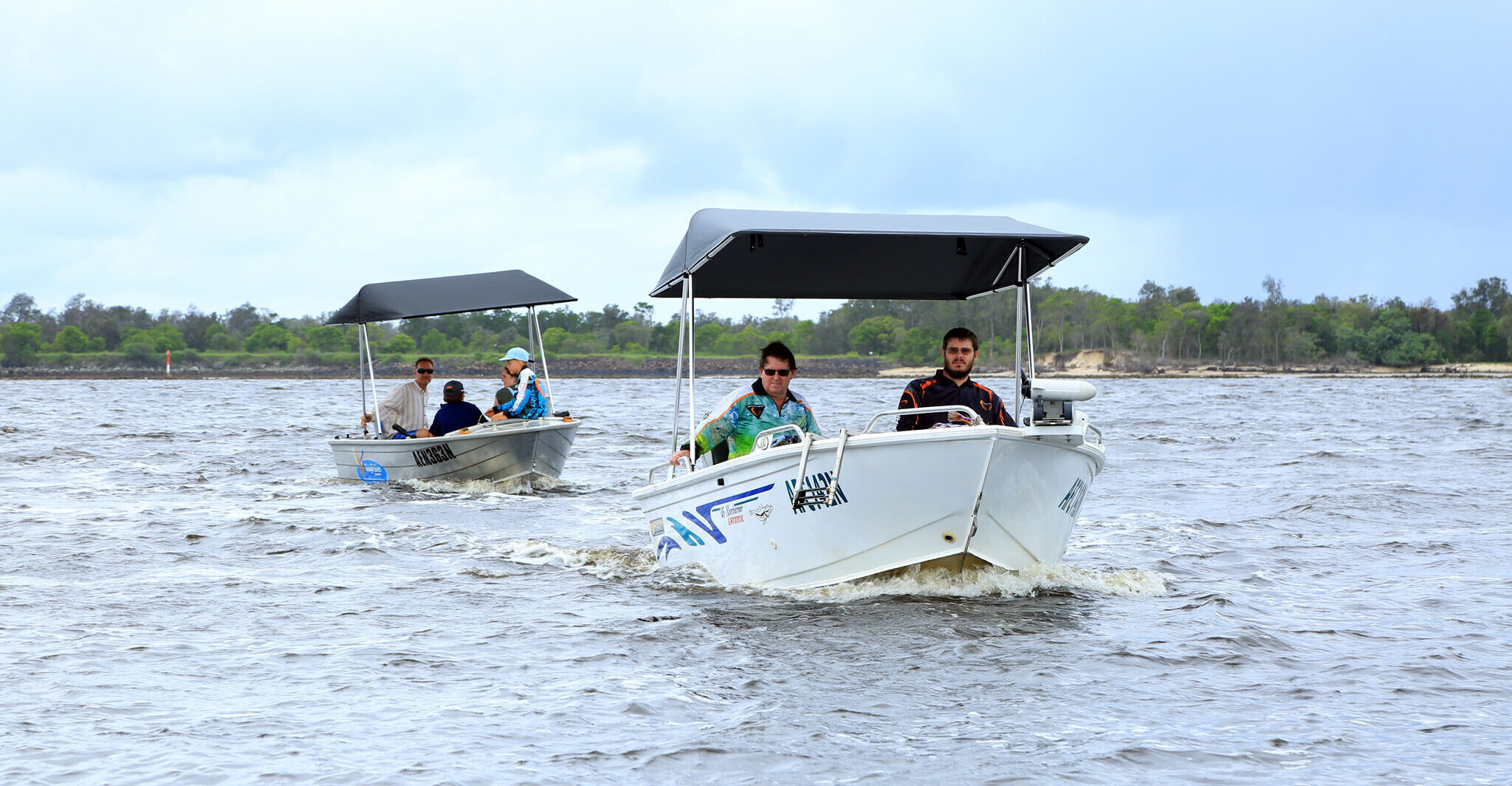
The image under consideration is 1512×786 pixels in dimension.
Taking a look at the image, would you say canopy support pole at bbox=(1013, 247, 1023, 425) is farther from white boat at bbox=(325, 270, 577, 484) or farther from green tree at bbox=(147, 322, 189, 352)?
green tree at bbox=(147, 322, 189, 352)

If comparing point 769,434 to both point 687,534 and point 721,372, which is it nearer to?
point 687,534

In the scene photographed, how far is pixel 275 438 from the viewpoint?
30.1 m

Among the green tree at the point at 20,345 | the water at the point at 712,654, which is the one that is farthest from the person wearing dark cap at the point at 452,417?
the green tree at the point at 20,345

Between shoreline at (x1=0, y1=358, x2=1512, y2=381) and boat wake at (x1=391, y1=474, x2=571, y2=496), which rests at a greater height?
shoreline at (x1=0, y1=358, x2=1512, y2=381)

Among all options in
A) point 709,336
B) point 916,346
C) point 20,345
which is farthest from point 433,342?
point 916,346

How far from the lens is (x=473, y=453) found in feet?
50.1

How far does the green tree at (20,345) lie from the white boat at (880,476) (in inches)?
5616

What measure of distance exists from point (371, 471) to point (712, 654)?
34.7ft

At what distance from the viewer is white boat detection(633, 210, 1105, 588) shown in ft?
23.4

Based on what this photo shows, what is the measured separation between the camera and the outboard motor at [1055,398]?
6934mm

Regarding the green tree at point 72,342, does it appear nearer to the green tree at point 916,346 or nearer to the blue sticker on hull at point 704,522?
the green tree at point 916,346

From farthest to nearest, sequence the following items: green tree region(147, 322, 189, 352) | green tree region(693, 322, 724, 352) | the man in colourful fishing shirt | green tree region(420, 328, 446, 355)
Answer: green tree region(147, 322, 189, 352) → green tree region(420, 328, 446, 355) → green tree region(693, 322, 724, 352) → the man in colourful fishing shirt

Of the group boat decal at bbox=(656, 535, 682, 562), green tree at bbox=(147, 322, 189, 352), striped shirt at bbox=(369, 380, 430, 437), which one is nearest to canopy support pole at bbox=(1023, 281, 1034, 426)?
boat decal at bbox=(656, 535, 682, 562)

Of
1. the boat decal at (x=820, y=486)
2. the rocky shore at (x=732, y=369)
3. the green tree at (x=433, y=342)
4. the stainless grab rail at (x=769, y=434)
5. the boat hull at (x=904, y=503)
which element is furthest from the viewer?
the rocky shore at (x=732, y=369)
